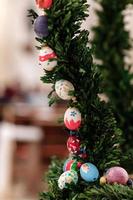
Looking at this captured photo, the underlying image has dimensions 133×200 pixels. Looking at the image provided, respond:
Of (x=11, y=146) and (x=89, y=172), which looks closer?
(x=89, y=172)

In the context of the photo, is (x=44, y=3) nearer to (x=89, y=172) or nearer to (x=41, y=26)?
(x=41, y=26)

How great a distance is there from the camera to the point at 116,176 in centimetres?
38

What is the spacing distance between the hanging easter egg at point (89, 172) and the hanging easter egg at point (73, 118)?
1.2 inches

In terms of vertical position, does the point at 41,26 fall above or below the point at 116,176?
above

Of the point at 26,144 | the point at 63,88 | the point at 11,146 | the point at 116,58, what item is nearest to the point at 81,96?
the point at 63,88

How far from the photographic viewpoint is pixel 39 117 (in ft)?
11.7

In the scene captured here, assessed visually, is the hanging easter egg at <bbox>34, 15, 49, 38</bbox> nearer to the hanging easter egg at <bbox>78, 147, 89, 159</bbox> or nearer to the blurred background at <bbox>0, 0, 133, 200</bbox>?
the hanging easter egg at <bbox>78, 147, 89, 159</bbox>

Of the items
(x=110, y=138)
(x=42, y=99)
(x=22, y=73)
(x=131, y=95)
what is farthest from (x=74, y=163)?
(x=22, y=73)

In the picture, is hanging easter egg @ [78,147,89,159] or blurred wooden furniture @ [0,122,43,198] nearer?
hanging easter egg @ [78,147,89,159]

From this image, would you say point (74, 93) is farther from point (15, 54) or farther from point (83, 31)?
point (15, 54)

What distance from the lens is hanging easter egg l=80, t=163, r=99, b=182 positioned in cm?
38

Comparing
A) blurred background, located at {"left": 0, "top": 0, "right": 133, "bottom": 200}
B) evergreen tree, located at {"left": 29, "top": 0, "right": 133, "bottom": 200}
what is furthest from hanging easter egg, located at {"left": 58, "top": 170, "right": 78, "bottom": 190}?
blurred background, located at {"left": 0, "top": 0, "right": 133, "bottom": 200}

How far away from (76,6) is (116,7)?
23cm

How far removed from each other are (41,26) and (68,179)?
4.7 inches
